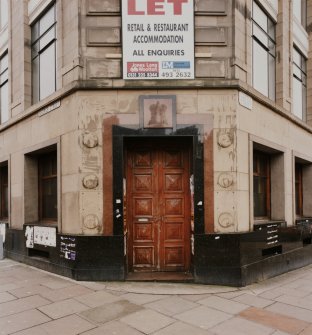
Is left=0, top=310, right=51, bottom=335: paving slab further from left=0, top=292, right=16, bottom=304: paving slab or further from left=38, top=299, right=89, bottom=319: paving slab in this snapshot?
left=0, top=292, right=16, bottom=304: paving slab

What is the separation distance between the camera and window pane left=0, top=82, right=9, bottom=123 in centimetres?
1095

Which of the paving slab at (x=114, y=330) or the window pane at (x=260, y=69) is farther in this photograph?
the window pane at (x=260, y=69)

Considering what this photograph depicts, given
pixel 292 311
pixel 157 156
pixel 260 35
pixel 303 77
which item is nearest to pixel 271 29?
pixel 260 35

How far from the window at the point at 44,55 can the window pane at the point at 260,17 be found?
5.26 m

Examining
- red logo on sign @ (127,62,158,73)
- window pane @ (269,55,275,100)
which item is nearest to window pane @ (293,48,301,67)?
window pane @ (269,55,275,100)

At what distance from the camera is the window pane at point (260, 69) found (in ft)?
27.7

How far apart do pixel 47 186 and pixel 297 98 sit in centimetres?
856

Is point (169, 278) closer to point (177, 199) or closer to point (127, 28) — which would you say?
point (177, 199)

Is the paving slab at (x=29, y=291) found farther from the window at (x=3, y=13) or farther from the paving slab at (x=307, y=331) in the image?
the window at (x=3, y=13)

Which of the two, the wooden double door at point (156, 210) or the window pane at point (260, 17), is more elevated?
the window pane at point (260, 17)

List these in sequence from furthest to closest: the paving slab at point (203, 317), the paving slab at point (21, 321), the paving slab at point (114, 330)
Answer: the paving slab at point (203, 317)
the paving slab at point (21, 321)
the paving slab at point (114, 330)

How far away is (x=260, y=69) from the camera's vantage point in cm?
869

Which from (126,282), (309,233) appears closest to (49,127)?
(126,282)

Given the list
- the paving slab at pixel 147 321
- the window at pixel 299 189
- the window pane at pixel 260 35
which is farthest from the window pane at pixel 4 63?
the window at pixel 299 189
